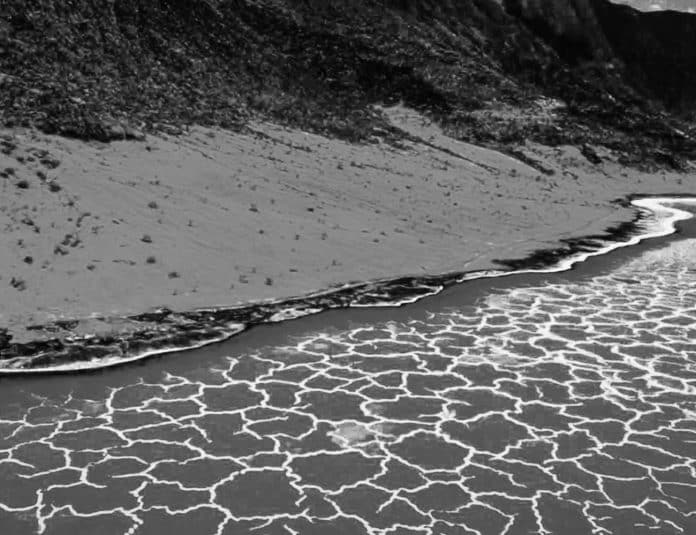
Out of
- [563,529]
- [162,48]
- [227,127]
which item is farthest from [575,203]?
[563,529]

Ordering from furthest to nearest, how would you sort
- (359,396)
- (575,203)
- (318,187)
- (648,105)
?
(648,105), (575,203), (318,187), (359,396)

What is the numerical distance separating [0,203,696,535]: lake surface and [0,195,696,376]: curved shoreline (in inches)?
14.7

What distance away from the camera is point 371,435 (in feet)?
29.7

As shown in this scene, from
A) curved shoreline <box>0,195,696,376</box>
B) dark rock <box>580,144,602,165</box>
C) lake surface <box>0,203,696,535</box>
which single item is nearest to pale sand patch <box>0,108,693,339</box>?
curved shoreline <box>0,195,696,376</box>

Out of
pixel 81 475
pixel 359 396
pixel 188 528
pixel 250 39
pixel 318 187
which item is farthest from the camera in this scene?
pixel 250 39

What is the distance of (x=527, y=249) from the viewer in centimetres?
2180

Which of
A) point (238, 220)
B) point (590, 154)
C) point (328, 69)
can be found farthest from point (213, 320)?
point (590, 154)

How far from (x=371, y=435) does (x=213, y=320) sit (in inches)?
200

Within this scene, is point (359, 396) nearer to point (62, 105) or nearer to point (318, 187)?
point (318, 187)

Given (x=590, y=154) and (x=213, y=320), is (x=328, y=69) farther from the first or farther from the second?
(x=213, y=320)

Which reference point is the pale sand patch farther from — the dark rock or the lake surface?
the dark rock

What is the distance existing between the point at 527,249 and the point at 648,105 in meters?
52.3

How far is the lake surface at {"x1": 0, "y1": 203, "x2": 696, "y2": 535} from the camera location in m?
7.23

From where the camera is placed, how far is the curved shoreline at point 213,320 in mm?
A: 11031
